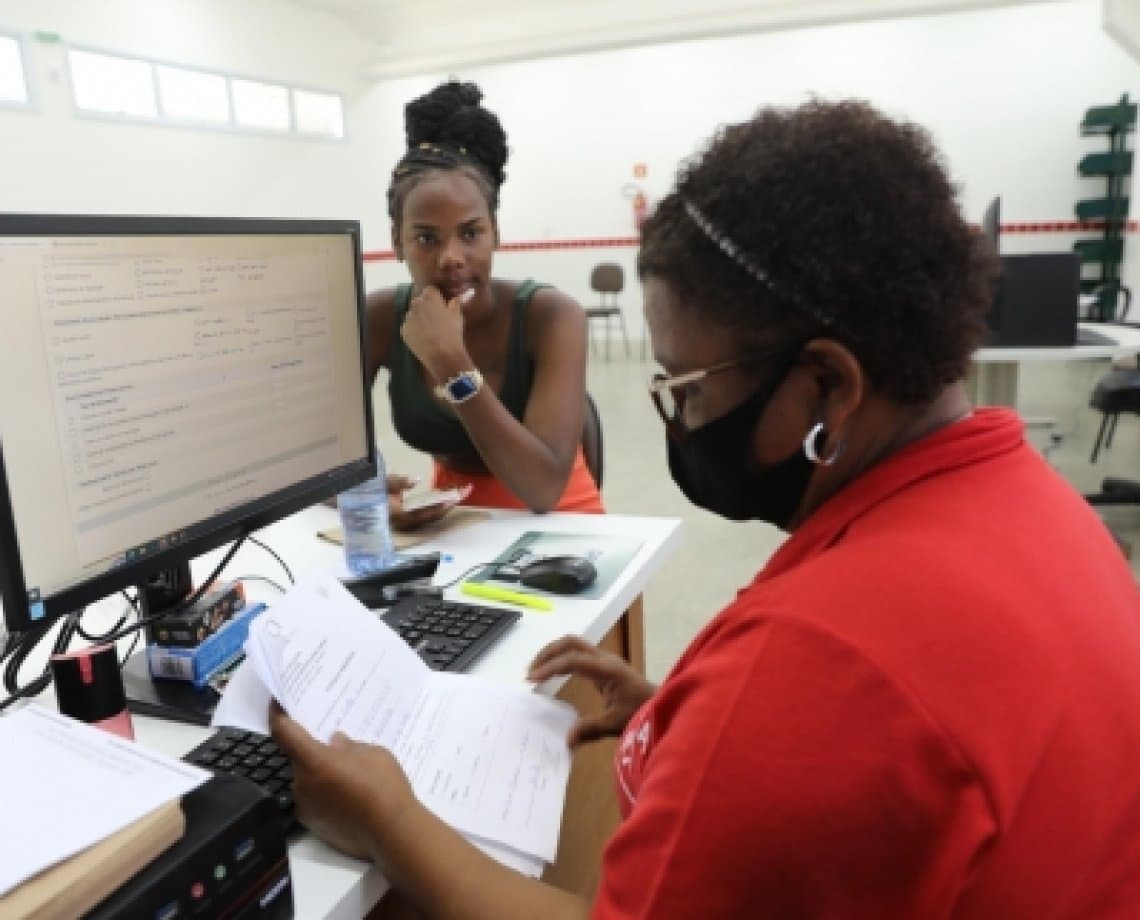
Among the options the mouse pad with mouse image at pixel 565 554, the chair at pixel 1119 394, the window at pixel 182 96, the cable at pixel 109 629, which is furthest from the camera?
the window at pixel 182 96

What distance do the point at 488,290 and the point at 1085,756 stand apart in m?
1.51

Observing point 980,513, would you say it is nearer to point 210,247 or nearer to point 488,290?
point 210,247

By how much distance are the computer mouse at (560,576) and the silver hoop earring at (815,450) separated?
1.87ft

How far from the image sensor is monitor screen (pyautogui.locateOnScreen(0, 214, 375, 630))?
0.81 m

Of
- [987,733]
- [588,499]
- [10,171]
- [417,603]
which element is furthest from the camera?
[10,171]

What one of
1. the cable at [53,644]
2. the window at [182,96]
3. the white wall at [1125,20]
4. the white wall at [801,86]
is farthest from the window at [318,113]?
the cable at [53,644]

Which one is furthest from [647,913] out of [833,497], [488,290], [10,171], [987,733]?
[10,171]

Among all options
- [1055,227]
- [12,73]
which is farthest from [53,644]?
[1055,227]

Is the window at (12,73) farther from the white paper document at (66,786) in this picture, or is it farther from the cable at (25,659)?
the white paper document at (66,786)

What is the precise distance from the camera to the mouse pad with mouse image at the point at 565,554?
4.09 ft

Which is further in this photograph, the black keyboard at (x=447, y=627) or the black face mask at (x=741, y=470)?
the black keyboard at (x=447, y=627)

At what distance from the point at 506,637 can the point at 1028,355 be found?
101 inches

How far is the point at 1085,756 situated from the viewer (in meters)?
0.51

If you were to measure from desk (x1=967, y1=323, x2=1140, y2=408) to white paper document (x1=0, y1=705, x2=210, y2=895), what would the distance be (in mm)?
2348
